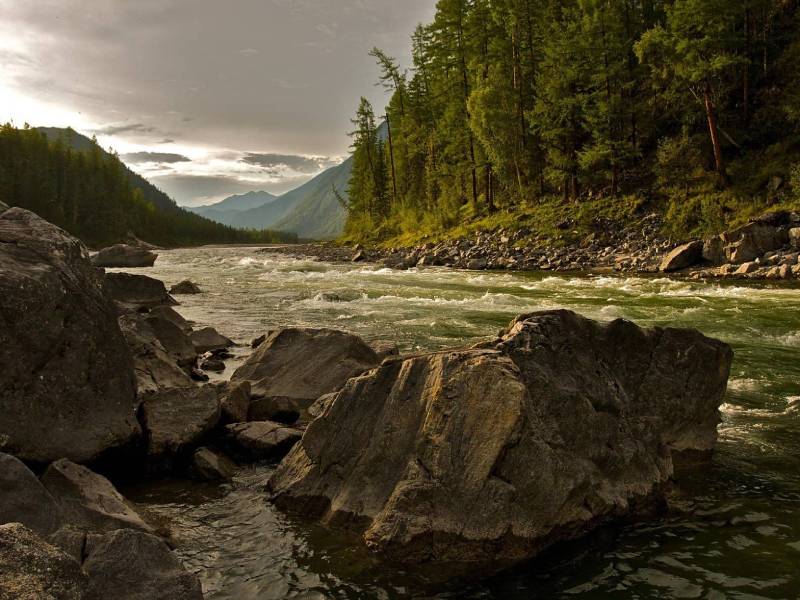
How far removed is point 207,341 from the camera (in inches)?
702

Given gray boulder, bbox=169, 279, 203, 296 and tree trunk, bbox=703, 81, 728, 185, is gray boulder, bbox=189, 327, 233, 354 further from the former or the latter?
tree trunk, bbox=703, 81, 728, 185

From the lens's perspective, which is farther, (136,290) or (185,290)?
(185,290)

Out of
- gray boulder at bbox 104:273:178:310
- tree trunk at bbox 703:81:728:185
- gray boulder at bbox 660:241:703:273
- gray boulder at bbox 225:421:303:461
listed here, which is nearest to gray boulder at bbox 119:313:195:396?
gray boulder at bbox 225:421:303:461

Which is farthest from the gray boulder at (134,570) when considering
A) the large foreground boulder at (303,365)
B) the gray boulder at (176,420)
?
the large foreground boulder at (303,365)

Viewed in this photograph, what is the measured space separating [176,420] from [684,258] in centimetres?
3224

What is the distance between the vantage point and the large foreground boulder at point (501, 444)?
21.1 ft

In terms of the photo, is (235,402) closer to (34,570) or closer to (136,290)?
(34,570)

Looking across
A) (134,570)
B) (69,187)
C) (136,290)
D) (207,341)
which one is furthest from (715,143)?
(69,187)

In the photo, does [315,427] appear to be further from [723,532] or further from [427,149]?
[427,149]

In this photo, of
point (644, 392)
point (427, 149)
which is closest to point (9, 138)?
point (427, 149)

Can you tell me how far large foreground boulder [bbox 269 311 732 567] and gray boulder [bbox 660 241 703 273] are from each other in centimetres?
2661

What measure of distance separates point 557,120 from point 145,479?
53491mm

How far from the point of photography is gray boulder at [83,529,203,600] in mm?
4777

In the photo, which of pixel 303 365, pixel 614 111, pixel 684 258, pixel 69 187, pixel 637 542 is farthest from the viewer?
pixel 69 187
